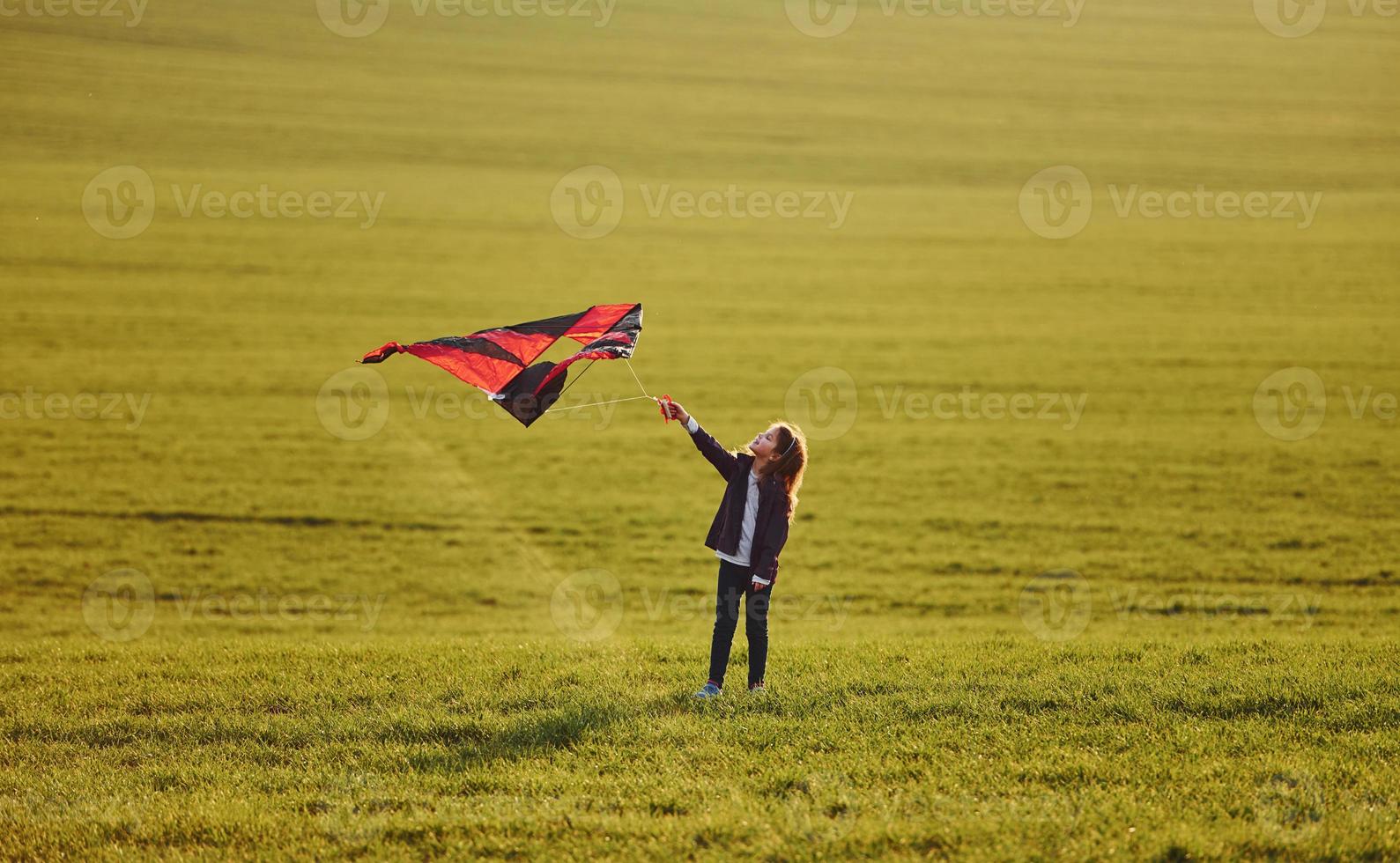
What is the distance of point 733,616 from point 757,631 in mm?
224

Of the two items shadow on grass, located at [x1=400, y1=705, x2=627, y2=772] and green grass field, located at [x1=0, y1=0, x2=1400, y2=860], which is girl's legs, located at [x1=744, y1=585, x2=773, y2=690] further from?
shadow on grass, located at [x1=400, y1=705, x2=627, y2=772]

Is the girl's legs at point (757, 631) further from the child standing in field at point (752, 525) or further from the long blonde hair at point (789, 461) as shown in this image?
the long blonde hair at point (789, 461)

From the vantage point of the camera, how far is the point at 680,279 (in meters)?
32.7

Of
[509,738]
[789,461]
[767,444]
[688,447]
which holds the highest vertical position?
[688,447]

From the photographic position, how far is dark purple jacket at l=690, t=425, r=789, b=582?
6770 millimetres

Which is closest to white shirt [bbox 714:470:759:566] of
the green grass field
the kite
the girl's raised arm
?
the girl's raised arm

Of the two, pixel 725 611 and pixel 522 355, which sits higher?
pixel 522 355

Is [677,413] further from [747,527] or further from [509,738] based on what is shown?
[509,738]

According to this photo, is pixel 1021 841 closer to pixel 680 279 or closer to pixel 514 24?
pixel 680 279

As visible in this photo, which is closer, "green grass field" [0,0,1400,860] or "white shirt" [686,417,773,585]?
"green grass field" [0,0,1400,860]

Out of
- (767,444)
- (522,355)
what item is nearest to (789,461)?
(767,444)

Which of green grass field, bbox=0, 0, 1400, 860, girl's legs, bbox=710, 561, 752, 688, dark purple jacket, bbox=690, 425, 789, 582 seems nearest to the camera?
green grass field, bbox=0, 0, 1400, 860

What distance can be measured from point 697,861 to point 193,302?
94.2ft

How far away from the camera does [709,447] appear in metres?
6.99
